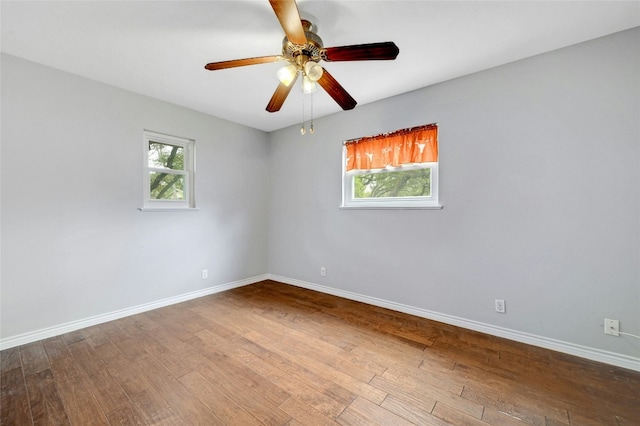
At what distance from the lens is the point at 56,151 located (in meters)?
2.30

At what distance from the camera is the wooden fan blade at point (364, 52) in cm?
141

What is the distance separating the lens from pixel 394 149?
290cm

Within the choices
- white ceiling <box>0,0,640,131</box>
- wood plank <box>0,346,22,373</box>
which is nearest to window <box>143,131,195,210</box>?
white ceiling <box>0,0,640,131</box>

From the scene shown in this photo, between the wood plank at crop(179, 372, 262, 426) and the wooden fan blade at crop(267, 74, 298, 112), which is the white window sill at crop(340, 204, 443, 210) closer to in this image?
the wooden fan blade at crop(267, 74, 298, 112)

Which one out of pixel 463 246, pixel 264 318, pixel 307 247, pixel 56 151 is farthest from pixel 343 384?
pixel 56 151

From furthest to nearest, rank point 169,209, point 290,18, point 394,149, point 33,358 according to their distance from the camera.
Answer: point 169,209, point 394,149, point 33,358, point 290,18

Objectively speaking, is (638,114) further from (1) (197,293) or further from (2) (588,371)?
(1) (197,293)

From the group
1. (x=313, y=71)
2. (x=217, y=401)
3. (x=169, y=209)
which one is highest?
(x=313, y=71)

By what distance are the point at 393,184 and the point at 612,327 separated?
208 cm

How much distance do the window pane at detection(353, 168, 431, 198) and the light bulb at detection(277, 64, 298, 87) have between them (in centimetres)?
171

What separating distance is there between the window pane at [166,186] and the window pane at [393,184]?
2.28 metres

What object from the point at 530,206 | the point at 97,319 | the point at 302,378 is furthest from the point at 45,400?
the point at 530,206

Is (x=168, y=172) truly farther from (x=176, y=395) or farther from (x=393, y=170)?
(x=393, y=170)

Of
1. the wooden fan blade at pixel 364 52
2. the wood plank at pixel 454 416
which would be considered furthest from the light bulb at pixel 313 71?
the wood plank at pixel 454 416
